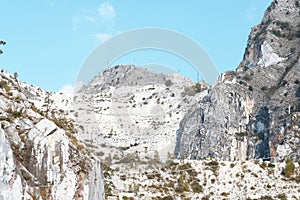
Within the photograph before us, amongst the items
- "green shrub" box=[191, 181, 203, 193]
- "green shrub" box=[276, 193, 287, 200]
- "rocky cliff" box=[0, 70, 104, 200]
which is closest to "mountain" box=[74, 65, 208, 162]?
"green shrub" box=[191, 181, 203, 193]

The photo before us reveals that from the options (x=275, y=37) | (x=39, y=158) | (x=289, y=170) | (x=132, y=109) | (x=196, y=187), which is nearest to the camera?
(x=39, y=158)

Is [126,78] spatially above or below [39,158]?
above

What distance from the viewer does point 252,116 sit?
10631cm

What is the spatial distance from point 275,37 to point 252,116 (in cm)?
2798

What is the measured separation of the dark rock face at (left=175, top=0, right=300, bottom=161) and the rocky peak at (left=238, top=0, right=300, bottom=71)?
31 cm

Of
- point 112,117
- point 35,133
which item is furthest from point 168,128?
point 35,133

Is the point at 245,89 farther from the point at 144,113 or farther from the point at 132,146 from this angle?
the point at 144,113

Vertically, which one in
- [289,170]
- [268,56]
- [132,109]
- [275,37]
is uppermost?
[275,37]

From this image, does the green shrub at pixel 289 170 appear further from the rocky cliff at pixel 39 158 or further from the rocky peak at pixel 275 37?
the rocky peak at pixel 275 37

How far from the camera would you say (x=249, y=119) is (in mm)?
106188

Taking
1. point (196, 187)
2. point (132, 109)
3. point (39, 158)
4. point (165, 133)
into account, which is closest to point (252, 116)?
point (165, 133)

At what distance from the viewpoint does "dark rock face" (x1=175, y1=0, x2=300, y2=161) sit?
9512cm

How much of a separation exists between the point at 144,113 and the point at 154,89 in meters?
18.7

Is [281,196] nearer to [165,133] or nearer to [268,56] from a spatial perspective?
[165,133]
